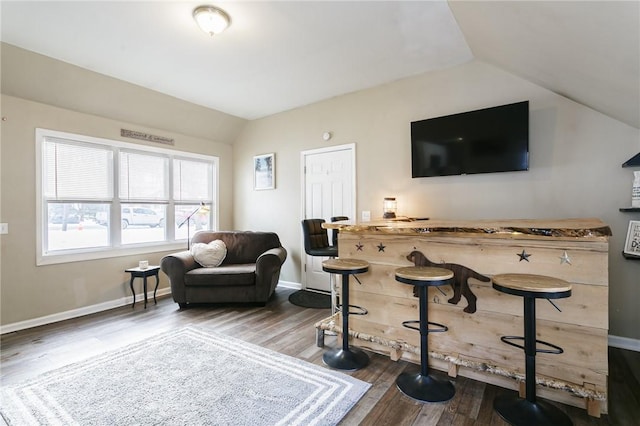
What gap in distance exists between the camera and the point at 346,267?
7.50 feet

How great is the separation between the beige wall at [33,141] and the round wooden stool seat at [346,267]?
3231 mm

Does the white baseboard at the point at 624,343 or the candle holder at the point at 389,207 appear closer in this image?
the white baseboard at the point at 624,343

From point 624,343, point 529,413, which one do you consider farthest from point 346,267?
point 624,343

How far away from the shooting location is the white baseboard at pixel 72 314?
3137mm

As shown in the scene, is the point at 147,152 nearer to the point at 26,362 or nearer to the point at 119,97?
the point at 119,97

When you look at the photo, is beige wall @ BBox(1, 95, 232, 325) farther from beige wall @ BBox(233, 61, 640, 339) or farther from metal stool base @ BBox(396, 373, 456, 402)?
metal stool base @ BBox(396, 373, 456, 402)

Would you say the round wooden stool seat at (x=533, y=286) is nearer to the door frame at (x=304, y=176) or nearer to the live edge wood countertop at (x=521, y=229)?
the live edge wood countertop at (x=521, y=229)

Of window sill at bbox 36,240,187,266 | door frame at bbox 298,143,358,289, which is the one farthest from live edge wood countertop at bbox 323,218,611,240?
window sill at bbox 36,240,187,266

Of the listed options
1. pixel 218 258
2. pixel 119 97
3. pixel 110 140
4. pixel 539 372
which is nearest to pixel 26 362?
pixel 218 258

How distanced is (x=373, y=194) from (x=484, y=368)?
2348 millimetres

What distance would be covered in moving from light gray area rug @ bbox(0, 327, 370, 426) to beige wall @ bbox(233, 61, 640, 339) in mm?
2252

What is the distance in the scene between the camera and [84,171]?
376cm

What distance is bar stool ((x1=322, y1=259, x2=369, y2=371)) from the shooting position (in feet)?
7.54

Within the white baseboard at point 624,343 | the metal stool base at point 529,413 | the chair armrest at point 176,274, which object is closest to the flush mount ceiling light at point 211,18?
the chair armrest at point 176,274
